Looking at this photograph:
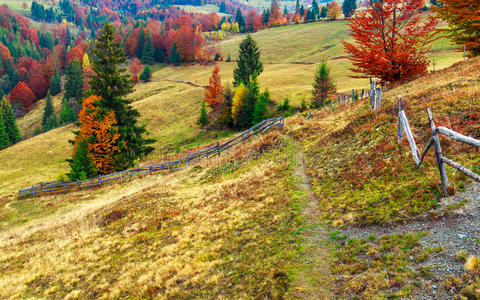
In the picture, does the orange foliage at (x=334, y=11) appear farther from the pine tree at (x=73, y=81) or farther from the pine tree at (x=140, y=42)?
the pine tree at (x=73, y=81)

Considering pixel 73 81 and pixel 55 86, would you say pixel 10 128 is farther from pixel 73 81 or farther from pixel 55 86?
pixel 55 86

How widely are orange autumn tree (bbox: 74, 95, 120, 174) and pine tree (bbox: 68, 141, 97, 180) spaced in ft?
1.33

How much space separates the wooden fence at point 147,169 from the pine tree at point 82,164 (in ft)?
3.98

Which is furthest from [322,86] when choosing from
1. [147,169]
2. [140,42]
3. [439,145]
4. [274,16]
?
[274,16]

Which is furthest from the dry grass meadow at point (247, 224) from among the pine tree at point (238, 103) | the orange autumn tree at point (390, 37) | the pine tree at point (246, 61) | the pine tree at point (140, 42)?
the pine tree at point (140, 42)

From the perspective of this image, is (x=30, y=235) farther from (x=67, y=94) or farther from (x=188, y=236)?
(x=67, y=94)

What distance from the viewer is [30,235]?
17.7m

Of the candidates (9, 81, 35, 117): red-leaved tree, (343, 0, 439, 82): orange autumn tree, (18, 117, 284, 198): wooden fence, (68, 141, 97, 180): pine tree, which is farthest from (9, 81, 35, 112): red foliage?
(343, 0, 439, 82): orange autumn tree

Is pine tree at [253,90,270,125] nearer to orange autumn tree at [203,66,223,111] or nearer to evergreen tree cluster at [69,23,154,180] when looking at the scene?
orange autumn tree at [203,66,223,111]

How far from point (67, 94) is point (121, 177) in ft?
279

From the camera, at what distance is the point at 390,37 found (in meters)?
20.5

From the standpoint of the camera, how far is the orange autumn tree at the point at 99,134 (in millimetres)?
32969

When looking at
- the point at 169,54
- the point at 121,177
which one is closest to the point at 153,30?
the point at 169,54

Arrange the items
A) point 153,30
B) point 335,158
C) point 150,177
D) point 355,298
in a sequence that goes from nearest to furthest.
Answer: point 355,298, point 335,158, point 150,177, point 153,30
